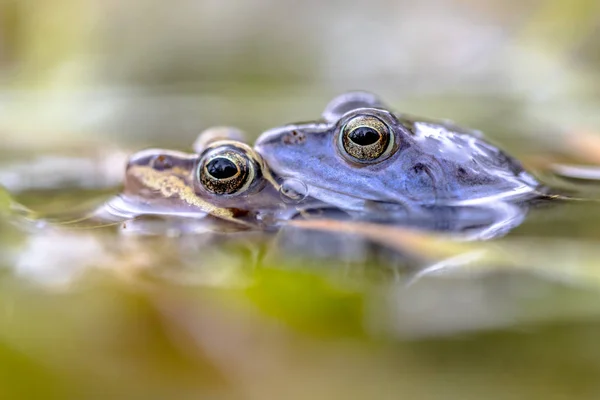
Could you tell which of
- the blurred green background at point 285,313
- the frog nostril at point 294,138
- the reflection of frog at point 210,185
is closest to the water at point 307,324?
the blurred green background at point 285,313

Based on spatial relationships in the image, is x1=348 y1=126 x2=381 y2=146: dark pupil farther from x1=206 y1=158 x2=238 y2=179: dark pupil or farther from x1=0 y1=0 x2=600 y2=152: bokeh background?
x1=0 y1=0 x2=600 y2=152: bokeh background

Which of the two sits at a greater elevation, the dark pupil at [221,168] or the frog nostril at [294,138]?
the frog nostril at [294,138]

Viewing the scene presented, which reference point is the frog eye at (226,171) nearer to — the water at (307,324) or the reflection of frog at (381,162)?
the reflection of frog at (381,162)

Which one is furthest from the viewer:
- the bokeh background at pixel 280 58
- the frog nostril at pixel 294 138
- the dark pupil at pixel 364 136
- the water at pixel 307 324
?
the bokeh background at pixel 280 58

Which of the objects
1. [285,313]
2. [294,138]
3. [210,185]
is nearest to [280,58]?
[294,138]

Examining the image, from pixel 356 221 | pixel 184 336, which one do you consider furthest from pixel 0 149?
pixel 184 336

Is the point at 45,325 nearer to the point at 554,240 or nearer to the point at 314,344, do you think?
the point at 314,344

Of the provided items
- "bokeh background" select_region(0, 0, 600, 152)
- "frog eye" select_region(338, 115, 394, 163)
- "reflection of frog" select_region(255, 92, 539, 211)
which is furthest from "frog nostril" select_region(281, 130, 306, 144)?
"bokeh background" select_region(0, 0, 600, 152)

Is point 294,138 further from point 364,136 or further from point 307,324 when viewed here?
point 307,324

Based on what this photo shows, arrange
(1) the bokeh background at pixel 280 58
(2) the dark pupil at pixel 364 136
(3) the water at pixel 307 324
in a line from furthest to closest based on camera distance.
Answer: (1) the bokeh background at pixel 280 58 < (2) the dark pupil at pixel 364 136 < (3) the water at pixel 307 324
